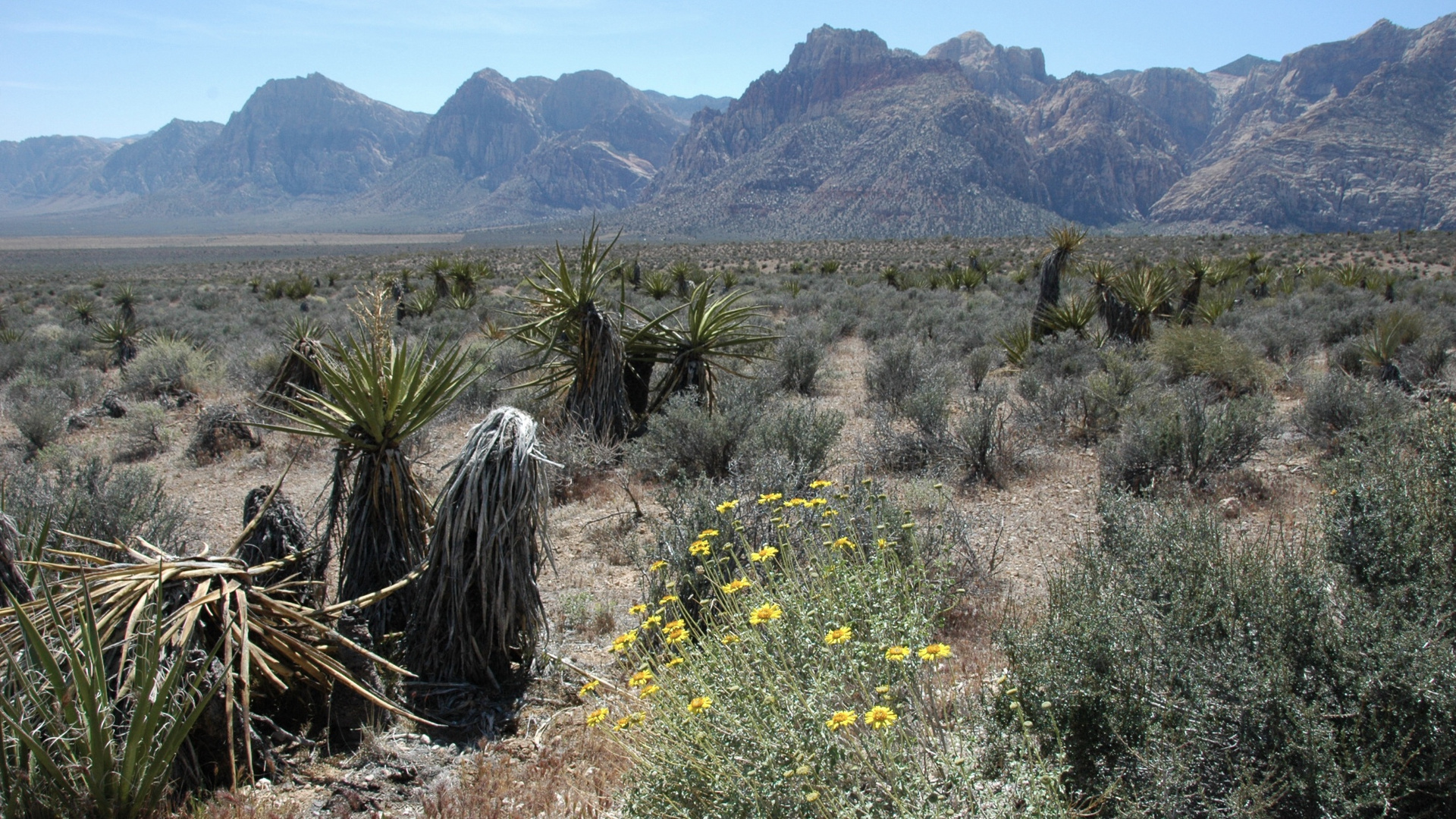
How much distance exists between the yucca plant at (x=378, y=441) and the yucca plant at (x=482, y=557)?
0.86ft

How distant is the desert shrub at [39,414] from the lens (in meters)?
9.12

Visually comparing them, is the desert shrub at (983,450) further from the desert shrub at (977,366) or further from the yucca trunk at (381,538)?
the yucca trunk at (381,538)

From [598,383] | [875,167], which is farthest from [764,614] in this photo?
[875,167]

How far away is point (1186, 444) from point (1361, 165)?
13151cm

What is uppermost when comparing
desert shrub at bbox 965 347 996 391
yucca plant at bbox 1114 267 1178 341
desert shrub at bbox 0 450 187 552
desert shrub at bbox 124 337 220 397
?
yucca plant at bbox 1114 267 1178 341

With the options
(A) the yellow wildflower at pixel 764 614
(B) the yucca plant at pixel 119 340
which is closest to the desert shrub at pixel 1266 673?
(A) the yellow wildflower at pixel 764 614

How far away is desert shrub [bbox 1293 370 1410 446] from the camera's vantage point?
6625mm

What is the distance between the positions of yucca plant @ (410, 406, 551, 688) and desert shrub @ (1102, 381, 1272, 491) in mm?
4924

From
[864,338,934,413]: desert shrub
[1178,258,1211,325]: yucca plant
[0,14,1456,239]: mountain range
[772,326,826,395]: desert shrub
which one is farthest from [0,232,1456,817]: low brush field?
[0,14,1456,239]: mountain range

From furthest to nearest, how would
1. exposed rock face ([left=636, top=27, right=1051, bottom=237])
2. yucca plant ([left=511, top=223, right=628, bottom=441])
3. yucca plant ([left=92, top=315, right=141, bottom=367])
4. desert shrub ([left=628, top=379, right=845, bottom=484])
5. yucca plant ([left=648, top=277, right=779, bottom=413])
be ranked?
exposed rock face ([left=636, top=27, right=1051, bottom=237]) → yucca plant ([left=92, top=315, right=141, bottom=367]) → yucca plant ([left=648, top=277, right=779, bottom=413]) → yucca plant ([left=511, top=223, right=628, bottom=441]) → desert shrub ([left=628, top=379, right=845, bottom=484])

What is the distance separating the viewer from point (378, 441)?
3867 millimetres

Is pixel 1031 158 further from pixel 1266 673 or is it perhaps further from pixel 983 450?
pixel 1266 673

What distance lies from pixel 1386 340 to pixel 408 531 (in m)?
11.8

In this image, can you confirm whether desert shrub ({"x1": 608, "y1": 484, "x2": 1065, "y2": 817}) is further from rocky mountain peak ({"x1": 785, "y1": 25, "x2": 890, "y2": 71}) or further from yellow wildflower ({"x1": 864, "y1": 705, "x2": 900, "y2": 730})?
rocky mountain peak ({"x1": 785, "y1": 25, "x2": 890, "y2": 71})
